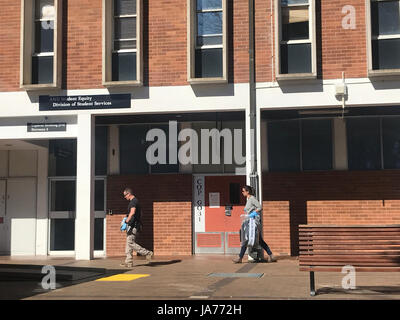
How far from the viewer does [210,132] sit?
1705 cm

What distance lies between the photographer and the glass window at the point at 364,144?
16297 millimetres

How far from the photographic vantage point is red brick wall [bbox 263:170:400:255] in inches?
633

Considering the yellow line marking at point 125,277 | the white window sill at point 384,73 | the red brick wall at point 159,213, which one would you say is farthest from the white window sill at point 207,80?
the yellow line marking at point 125,277

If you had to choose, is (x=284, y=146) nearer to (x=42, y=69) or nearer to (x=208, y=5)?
(x=208, y=5)

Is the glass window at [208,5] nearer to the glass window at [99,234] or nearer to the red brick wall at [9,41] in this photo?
the red brick wall at [9,41]

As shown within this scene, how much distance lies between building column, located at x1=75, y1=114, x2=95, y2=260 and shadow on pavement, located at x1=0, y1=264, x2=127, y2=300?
3.00m

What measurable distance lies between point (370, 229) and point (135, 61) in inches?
367

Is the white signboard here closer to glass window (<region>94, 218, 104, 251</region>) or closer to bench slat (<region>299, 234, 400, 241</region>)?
glass window (<region>94, 218, 104, 251</region>)

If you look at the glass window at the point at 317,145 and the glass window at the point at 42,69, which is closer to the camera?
the glass window at the point at 42,69

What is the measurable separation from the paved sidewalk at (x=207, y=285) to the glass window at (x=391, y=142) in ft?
16.1

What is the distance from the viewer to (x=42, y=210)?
17562 mm

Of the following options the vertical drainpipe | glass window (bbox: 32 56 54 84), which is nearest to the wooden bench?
the vertical drainpipe
